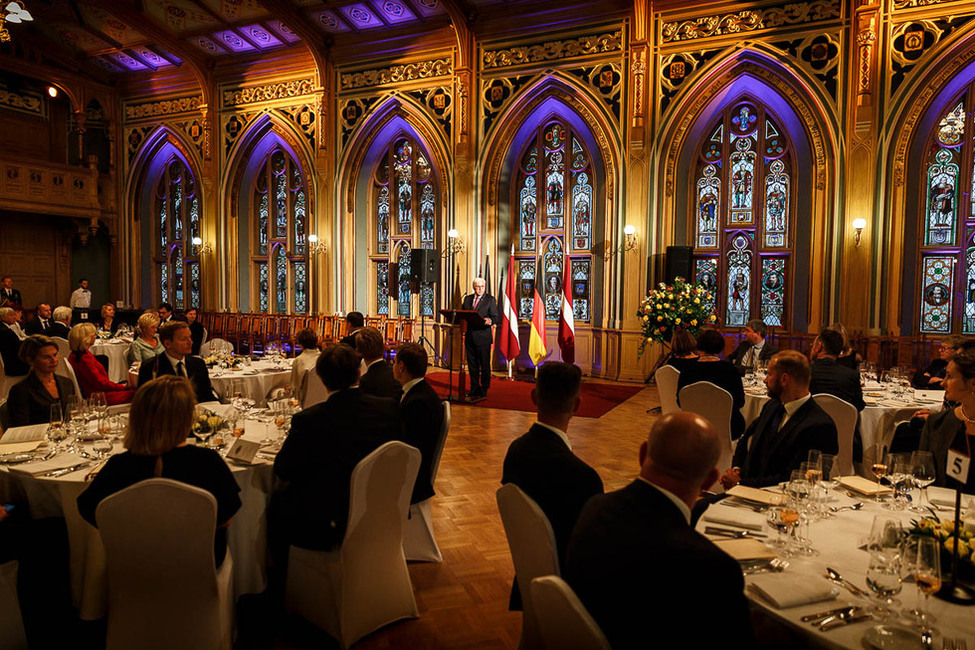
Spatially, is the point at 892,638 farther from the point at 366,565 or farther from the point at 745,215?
the point at 745,215

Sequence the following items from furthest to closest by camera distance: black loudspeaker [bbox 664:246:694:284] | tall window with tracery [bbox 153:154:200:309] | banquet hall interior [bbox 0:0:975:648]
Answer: tall window with tracery [bbox 153:154:200:309]
black loudspeaker [bbox 664:246:694:284]
banquet hall interior [bbox 0:0:975:648]

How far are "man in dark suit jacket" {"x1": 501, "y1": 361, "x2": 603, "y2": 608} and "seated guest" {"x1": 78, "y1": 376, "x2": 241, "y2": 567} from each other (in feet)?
3.77

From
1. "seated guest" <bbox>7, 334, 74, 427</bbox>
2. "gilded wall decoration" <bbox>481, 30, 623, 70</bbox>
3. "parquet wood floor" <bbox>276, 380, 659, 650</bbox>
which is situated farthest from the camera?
"gilded wall decoration" <bbox>481, 30, 623, 70</bbox>

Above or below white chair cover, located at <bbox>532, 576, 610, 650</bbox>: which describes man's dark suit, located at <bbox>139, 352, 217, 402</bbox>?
above

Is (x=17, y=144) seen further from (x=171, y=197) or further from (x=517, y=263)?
(x=517, y=263)

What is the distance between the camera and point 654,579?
149 cm

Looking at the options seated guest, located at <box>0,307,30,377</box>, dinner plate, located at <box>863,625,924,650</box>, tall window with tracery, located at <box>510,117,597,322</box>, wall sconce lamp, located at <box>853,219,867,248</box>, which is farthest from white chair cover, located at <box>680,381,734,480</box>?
tall window with tracery, located at <box>510,117,597,322</box>

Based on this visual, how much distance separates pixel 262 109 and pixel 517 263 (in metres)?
6.53

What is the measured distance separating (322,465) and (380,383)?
61.2 inches

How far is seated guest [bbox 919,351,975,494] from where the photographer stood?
2879mm

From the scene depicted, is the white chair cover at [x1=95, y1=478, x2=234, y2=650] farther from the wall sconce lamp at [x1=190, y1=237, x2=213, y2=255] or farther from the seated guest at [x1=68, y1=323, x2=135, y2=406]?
the wall sconce lamp at [x1=190, y1=237, x2=213, y2=255]

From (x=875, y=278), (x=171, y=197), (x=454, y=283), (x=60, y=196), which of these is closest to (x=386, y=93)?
(x=454, y=283)

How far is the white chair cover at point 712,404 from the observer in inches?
187

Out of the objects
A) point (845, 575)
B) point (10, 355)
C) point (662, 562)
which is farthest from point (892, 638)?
point (10, 355)
